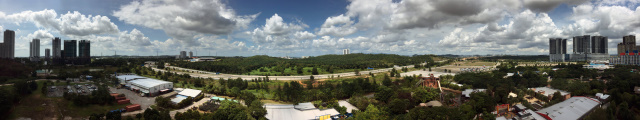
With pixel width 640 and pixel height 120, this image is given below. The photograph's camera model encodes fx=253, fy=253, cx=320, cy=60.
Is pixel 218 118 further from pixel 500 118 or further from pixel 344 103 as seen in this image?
pixel 500 118

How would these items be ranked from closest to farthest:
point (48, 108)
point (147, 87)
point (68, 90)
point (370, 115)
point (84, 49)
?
1. point (370, 115)
2. point (48, 108)
3. point (68, 90)
4. point (147, 87)
5. point (84, 49)

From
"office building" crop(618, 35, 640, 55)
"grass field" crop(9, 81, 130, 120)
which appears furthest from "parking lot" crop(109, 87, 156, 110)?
"office building" crop(618, 35, 640, 55)

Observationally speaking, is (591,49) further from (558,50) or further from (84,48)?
(84,48)

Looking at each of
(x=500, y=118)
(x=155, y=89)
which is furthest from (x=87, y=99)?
(x=500, y=118)

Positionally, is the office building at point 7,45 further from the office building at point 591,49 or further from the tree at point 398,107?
the office building at point 591,49

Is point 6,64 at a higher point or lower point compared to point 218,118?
higher

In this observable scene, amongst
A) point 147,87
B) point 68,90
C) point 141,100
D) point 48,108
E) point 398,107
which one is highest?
point 68,90

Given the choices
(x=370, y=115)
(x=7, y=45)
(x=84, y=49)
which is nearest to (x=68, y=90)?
(x=7, y=45)
